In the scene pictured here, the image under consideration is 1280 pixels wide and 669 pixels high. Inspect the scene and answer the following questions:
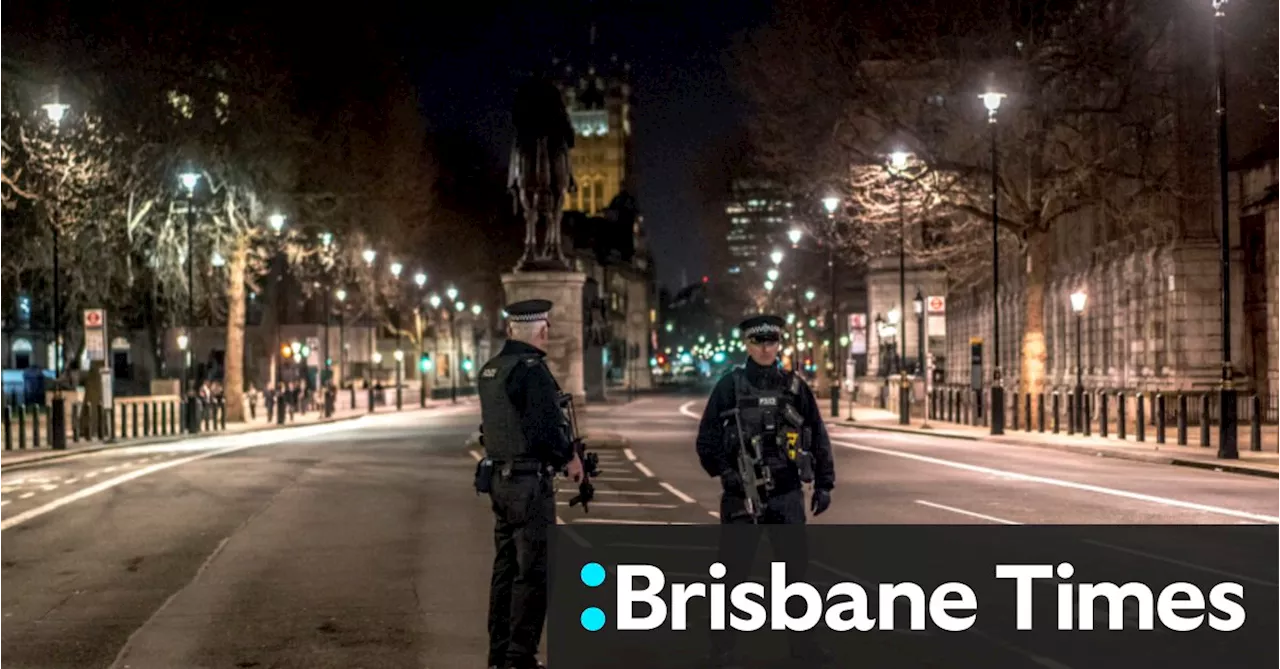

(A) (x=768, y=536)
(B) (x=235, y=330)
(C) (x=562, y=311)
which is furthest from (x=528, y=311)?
(B) (x=235, y=330)

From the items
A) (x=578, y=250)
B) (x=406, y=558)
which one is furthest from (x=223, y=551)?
(x=578, y=250)

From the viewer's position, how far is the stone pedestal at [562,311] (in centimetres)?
3145

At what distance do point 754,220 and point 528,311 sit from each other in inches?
3683

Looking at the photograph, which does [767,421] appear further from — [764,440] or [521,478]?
[521,478]

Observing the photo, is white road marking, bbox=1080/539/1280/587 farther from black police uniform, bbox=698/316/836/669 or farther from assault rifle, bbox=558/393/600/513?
assault rifle, bbox=558/393/600/513

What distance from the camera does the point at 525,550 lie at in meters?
8.12

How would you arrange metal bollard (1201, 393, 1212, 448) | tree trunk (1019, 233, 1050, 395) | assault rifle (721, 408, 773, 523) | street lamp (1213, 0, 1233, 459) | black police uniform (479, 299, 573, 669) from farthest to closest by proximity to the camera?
tree trunk (1019, 233, 1050, 395)
metal bollard (1201, 393, 1212, 448)
street lamp (1213, 0, 1233, 459)
assault rifle (721, 408, 773, 523)
black police uniform (479, 299, 573, 669)

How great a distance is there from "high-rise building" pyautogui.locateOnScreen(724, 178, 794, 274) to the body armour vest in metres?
67.3

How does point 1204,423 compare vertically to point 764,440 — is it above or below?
below

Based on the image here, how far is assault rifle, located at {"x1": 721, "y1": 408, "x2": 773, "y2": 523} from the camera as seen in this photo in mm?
8578

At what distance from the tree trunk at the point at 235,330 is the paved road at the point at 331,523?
21.7m

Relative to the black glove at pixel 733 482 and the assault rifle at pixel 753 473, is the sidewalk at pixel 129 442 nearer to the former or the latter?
the black glove at pixel 733 482

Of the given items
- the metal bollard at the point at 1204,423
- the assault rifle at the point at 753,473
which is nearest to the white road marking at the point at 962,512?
the assault rifle at the point at 753,473

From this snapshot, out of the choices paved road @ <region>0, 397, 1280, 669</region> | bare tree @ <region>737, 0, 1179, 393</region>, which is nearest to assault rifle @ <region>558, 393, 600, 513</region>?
paved road @ <region>0, 397, 1280, 669</region>
